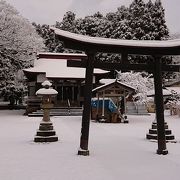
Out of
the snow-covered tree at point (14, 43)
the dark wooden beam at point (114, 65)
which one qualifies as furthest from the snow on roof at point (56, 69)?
the dark wooden beam at point (114, 65)

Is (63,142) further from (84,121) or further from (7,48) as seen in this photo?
(7,48)

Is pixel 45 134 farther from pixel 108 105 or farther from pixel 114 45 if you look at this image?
pixel 108 105

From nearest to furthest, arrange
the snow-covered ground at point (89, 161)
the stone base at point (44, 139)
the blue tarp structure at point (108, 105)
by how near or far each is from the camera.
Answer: the snow-covered ground at point (89, 161) → the stone base at point (44, 139) → the blue tarp structure at point (108, 105)

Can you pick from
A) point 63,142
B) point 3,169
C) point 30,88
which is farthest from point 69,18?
point 3,169

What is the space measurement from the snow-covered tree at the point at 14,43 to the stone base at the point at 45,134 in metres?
17.3

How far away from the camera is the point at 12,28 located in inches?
1109

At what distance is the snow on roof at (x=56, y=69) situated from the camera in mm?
29864

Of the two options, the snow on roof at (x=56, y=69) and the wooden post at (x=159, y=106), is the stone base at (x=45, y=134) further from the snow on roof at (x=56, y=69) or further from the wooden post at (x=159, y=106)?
the snow on roof at (x=56, y=69)

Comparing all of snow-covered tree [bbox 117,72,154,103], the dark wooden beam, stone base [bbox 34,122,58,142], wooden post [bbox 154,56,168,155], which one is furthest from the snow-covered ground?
snow-covered tree [bbox 117,72,154,103]

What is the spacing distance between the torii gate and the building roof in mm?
19731

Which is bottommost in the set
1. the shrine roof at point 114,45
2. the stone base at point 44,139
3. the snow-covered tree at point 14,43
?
the stone base at point 44,139

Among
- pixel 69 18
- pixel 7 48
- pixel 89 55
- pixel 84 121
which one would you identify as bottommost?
pixel 84 121

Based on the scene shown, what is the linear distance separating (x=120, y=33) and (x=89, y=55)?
37.2 m

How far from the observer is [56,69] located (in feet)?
105
